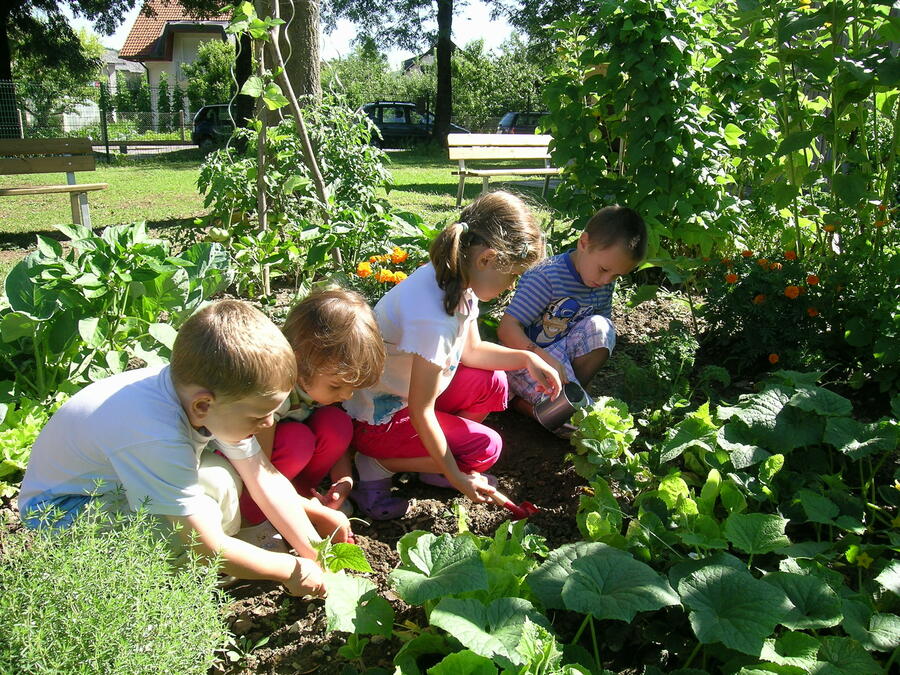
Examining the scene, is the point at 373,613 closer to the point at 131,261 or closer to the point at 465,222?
the point at 465,222

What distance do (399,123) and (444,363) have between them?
20.4 m

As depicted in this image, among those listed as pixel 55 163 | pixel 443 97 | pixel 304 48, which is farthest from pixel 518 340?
A: pixel 443 97

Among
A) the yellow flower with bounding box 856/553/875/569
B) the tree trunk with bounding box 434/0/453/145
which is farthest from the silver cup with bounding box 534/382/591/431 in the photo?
the tree trunk with bounding box 434/0/453/145

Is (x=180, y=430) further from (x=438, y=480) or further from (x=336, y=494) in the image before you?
(x=438, y=480)

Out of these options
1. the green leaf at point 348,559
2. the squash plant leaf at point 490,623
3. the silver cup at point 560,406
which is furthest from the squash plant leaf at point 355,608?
the silver cup at point 560,406

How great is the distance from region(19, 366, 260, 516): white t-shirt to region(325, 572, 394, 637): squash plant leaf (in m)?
0.35

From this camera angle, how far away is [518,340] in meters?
2.82

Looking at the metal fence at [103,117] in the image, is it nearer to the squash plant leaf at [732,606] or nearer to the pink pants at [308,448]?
the pink pants at [308,448]

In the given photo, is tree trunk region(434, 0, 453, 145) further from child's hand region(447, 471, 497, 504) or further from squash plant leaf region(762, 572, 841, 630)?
squash plant leaf region(762, 572, 841, 630)

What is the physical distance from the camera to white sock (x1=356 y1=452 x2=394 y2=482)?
94.5 inches

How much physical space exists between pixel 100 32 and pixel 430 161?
1174 centimetres

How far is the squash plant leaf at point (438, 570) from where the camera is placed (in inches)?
56.8

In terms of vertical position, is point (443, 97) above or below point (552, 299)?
above

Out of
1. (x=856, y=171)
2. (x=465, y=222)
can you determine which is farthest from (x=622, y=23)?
(x=465, y=222)
